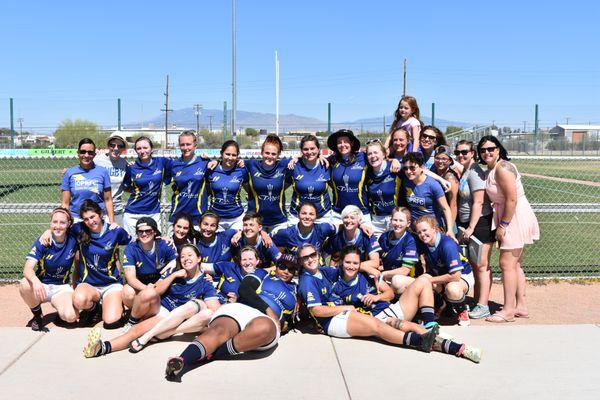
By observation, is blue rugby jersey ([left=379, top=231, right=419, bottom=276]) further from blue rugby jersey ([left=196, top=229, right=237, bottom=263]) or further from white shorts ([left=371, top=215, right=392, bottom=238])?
blue rugby jersey ([left=196, top=229, right=237, bottom=263])

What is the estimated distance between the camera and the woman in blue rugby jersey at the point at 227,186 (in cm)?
605

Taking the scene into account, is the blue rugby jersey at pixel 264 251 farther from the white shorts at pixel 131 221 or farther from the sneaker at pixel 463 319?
the sneaker at pixel 463 319

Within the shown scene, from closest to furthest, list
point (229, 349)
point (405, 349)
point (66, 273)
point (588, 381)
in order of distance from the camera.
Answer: point (588, 381) → point (229, 349) → point (405, 349) → point (66, 273)

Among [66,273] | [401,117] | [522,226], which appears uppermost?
[401,117]

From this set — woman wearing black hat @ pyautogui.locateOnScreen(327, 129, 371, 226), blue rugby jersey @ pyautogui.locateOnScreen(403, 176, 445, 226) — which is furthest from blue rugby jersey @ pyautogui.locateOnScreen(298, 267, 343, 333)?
blue rugby jersey @ pyautogui.locateOnScreen(403, 176, 445, 226)

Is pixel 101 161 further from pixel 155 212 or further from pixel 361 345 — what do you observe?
pixel 361 345

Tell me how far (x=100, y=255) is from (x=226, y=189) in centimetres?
137

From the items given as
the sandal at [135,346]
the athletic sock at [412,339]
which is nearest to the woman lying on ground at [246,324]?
the sandal at [135,346]

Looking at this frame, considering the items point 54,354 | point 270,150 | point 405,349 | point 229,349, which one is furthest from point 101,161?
point 405,349

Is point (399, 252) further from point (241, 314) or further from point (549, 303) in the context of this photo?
point (549, 303)

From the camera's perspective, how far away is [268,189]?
19.8ft

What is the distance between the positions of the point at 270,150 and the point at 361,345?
2.13 m

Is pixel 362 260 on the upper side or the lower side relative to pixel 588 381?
upper

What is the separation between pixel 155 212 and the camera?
628cm
